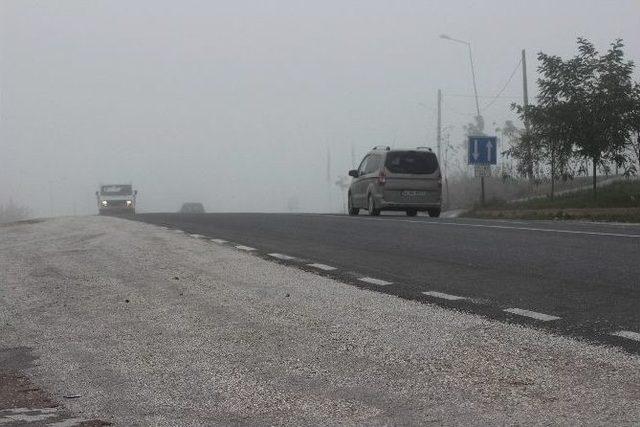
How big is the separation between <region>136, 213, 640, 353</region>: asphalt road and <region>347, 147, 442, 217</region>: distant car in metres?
8.91

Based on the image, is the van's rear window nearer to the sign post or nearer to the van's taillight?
the van's taillight

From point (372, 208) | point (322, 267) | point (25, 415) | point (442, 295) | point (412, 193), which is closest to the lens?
point (25, 415)

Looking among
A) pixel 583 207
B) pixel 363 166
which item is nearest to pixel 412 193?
pixel 363 166

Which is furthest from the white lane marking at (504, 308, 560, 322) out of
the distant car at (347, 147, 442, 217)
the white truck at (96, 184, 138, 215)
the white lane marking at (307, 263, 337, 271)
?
the white truck at (96, 184, 138, 215)

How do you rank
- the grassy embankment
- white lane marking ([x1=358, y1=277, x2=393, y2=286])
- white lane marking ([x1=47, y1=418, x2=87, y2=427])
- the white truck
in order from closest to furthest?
white lane marking ([x1=47, y1=418, x2=87, y2=427]) → white lane marking ([x1=358, y1=277, x2=393, y2=286]) → the grassy embankment → the white truck

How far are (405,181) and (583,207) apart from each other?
7046 mm

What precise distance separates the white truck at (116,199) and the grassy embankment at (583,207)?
847 inches

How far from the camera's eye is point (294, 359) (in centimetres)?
515

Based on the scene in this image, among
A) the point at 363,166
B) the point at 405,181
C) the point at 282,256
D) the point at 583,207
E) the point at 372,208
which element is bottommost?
the point at 282,256

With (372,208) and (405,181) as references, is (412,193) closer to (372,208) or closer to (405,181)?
(405,181)

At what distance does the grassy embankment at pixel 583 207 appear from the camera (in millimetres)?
25562

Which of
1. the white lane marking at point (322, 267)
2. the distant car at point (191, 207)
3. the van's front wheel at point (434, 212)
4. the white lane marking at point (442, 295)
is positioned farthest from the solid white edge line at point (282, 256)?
the distant car at point (191, 207)

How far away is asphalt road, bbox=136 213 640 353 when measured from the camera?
636 cm

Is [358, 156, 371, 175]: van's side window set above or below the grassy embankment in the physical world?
above
